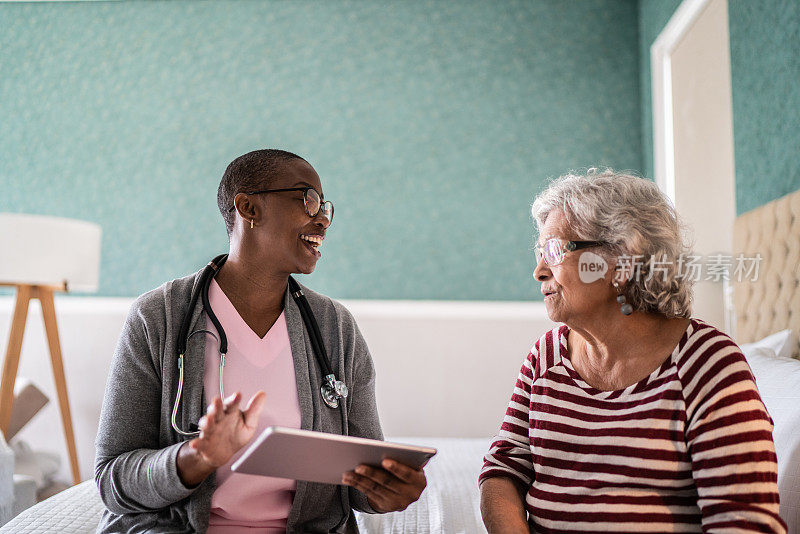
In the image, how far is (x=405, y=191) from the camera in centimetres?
358

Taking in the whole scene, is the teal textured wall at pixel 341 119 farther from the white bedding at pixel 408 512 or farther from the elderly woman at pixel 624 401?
the elderly woman at pixel 624 401

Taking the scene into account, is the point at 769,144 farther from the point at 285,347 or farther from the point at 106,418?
the point at 106,418

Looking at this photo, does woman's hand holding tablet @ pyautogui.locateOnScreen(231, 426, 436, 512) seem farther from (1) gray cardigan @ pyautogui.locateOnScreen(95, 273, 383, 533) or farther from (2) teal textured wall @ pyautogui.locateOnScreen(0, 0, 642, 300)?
(2) teal textured wall @ pyautogui.locateOnScreen(0, 0, 642, 300)

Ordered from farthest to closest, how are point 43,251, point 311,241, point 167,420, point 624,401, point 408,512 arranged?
point 43,251, point 408,512, point 311,241, point 167,420, point 624,401

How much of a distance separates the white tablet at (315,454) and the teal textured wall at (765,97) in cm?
159

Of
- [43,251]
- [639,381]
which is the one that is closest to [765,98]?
[639,381]

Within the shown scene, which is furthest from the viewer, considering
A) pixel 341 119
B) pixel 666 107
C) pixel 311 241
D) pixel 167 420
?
pixel 341 119

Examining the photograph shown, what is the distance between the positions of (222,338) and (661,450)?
2.76ft

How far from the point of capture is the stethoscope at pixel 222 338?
4.32 ft

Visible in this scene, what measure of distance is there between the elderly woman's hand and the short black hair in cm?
58

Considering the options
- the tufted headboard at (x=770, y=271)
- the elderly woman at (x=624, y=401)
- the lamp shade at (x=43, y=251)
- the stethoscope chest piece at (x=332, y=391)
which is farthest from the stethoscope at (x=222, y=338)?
the lamp shade at (x=43, y=251)

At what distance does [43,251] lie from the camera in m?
2.93

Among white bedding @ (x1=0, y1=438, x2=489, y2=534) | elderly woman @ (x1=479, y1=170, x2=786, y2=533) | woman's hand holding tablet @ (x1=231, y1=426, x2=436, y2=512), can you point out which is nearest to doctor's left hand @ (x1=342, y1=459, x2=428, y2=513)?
woman's hand holding tablet @ (x1=231, y1=426, x2=436, y2=512)

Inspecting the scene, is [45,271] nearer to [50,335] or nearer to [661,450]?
[50,335]
